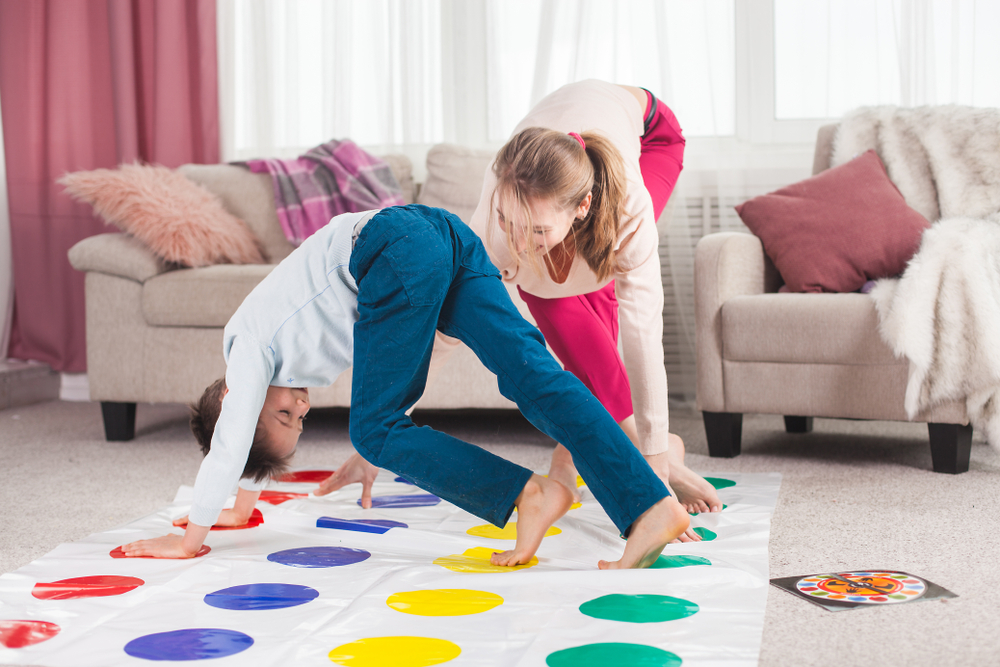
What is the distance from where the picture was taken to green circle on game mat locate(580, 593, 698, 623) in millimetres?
1019

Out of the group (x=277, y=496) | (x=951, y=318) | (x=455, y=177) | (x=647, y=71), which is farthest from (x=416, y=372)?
(x=647, y=71)

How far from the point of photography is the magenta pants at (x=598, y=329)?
65.5 inches

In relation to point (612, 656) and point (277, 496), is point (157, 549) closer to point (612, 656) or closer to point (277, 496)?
point (277, 496)

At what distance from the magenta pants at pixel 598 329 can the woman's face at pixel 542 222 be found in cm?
40

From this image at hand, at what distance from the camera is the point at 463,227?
127 cm

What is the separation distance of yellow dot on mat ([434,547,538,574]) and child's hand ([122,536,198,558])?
0.40 metres

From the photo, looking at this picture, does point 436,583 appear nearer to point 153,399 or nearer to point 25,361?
point 153,399

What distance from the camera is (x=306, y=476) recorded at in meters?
1.95

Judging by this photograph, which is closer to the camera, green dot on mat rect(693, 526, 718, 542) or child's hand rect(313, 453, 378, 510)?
green dot on mat rect(693, 526, 718, 542)

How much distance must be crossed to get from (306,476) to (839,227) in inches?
59.1

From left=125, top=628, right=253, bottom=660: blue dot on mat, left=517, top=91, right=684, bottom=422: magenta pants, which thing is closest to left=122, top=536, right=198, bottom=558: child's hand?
left=125, top=628, right=253, bottom=660: blue dot on mat

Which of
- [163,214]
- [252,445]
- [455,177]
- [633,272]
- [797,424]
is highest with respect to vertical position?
[455,177]

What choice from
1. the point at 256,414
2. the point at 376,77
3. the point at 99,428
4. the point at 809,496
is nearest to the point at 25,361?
the point at 99,428

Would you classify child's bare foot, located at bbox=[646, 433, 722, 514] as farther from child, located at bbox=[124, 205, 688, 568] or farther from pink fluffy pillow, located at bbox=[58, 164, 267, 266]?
pink fluffy pillow, located at bbox=[58, 164, 267, 266]
